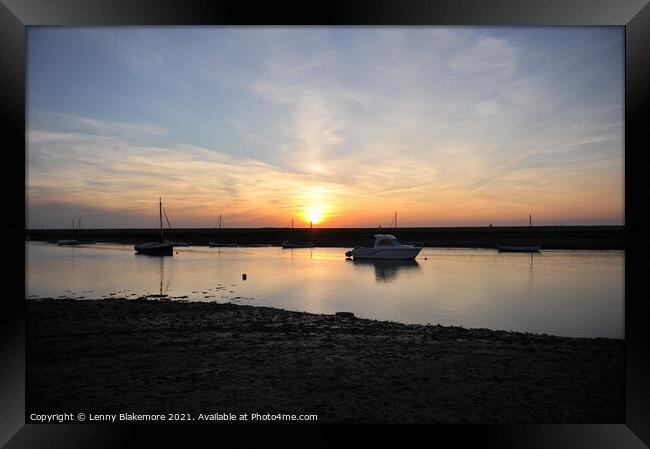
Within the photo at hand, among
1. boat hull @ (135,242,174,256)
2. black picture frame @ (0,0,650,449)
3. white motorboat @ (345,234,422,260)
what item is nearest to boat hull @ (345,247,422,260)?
white motorboat @ (345,234,422,260)

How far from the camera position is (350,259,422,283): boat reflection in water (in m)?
21.3

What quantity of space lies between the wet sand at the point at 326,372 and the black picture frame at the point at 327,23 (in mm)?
661

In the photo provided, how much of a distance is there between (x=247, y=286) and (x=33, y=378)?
12.5 m

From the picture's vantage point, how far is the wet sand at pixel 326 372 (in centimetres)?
376

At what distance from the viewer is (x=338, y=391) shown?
4137 mm

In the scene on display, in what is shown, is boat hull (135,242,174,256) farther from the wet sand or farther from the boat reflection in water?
the wet sand

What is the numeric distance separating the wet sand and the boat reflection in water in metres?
13.0

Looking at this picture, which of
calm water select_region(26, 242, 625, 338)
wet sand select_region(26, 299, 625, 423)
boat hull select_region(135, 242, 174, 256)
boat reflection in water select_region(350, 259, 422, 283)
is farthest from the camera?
boat hull select_region(135, 242, 174, 256)

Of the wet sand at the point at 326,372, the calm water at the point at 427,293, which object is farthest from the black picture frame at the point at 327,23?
the calm water at the point at 427,293

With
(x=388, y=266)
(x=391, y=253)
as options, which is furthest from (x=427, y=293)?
(x=391, y=253)

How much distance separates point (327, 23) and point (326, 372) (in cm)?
376

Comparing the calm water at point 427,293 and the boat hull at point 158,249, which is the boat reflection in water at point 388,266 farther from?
the boat hull at point 158,249

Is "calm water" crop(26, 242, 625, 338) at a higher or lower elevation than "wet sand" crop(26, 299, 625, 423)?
lower

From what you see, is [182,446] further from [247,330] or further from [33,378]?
[247,330]
